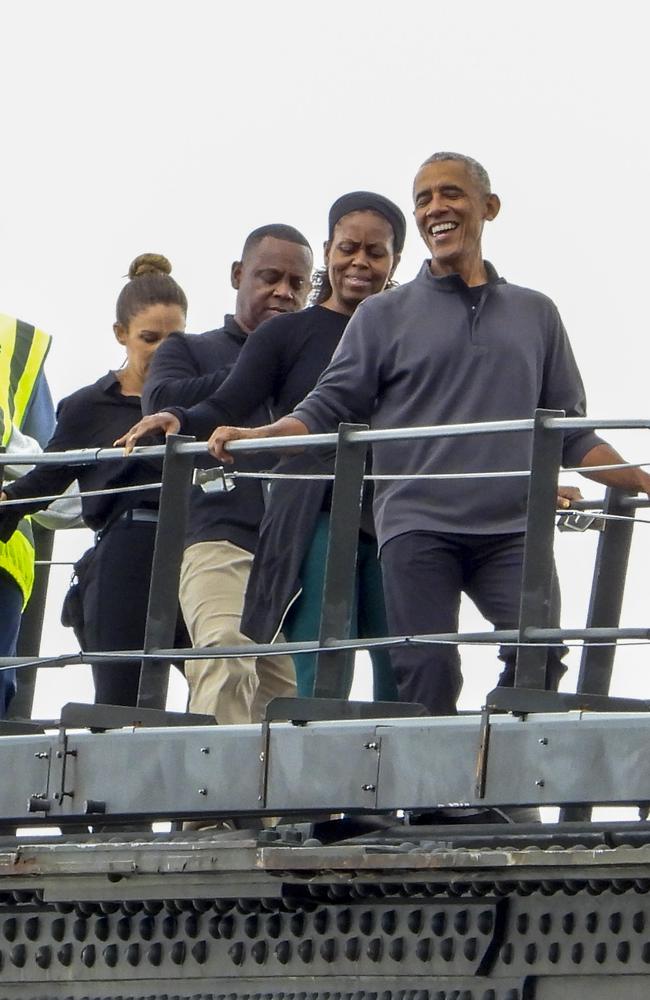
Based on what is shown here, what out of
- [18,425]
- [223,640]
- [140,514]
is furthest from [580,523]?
[18,425]

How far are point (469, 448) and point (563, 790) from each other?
4.46 ft

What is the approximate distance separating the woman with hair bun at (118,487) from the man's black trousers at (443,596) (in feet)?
3.77

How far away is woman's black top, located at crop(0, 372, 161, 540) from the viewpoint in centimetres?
912

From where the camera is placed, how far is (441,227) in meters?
8.40

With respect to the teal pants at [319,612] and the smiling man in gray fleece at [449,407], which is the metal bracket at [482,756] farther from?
the teal pants at [319,612]

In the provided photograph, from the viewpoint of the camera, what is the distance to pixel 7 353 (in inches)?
Result: 406

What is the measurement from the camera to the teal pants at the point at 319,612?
8398 millimetres

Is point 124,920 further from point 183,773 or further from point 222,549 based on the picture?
point 222,549

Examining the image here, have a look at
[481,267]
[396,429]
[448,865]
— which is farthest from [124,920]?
[481,267]

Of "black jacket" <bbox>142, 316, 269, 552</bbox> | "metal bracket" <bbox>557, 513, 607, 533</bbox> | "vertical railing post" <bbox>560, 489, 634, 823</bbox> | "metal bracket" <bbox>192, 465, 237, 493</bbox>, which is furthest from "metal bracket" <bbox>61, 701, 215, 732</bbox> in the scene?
"metal bracket" <bbox>557, 513, 607, 533</bbox>

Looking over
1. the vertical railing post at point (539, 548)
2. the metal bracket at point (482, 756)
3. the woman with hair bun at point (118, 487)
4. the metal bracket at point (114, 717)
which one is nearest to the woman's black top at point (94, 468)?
the woman with hair bun at point (118, 487)

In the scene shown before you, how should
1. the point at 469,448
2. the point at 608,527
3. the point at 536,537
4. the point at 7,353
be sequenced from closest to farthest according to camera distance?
1. the point at 536,537
2. the point at 469,448
3. the point at 608,527
4. the point at 7,353

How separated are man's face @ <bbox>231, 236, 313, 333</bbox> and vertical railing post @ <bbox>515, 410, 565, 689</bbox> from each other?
1.82 metres

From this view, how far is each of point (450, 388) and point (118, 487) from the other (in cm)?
145
